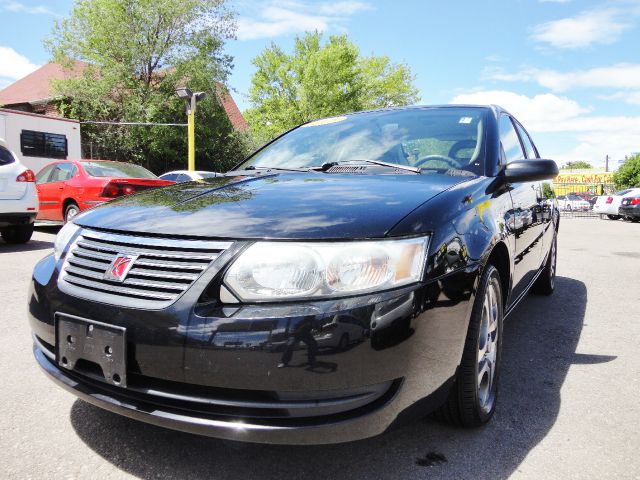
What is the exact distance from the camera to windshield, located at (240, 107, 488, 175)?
271cm

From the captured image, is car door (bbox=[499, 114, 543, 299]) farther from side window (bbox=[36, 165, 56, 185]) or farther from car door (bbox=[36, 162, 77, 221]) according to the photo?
side window (bbox=[36, 165, 56, 185])

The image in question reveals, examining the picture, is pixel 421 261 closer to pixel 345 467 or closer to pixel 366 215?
pixel 366 215

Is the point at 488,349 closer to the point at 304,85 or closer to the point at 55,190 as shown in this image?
the point at 55,190

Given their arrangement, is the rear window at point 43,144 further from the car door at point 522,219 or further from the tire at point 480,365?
the tire at point 480,365

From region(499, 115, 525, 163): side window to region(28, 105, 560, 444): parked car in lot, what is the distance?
3.49 ft

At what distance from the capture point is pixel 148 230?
5.70 ft

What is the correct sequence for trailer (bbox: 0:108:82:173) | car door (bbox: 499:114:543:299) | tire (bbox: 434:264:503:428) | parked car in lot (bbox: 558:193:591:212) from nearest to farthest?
tire (bbox: 434:264:503:428) → car door (bbox: 499:114:543:299) → trailer (bbox: 0:108:82:173) → parked car in lot (bbox: 558:193:591:212)

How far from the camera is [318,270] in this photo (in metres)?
1.56

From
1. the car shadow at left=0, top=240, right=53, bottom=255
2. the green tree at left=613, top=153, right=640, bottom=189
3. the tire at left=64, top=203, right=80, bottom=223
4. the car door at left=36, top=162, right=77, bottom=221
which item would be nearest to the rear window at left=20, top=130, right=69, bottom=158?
the car door at left=36, top=162, right=77, bottom=221

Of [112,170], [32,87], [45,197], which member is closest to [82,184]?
[112,170]

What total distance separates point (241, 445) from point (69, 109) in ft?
87.9

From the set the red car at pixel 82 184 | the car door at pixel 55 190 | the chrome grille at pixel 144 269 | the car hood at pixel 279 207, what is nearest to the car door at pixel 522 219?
the car hood at pixel 279 207

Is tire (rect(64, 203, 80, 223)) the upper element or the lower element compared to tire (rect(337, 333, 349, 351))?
lower

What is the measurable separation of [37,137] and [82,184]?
6.52m
